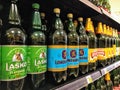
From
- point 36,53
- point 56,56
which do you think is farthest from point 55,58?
point 36,53

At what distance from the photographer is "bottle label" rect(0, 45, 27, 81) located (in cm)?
63

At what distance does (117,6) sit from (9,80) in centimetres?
394

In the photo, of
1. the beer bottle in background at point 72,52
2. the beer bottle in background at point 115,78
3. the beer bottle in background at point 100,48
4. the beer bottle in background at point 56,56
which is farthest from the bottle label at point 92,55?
the beer bottle in background at point 115,78

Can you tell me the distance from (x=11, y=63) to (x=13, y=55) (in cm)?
3

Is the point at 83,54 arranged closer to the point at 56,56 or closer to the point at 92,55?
the point at 92,55

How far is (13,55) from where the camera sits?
2.10 ft

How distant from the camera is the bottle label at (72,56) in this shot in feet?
3.10

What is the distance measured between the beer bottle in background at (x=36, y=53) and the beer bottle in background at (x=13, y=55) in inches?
2.6

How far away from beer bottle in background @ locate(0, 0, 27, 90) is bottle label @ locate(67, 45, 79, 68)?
32 cm

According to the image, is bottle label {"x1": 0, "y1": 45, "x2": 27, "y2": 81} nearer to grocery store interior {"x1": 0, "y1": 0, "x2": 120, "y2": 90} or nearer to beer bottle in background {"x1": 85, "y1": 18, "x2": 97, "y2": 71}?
grocery store interior {"x1": 0, "y1": 0, "x2": 120, "y2": 90}

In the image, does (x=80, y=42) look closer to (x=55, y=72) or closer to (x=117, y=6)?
(x=55, y=72)

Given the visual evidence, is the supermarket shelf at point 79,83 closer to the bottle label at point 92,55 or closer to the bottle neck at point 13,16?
the bottle label at point 92,55

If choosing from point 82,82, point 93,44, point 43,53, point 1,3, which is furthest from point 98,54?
point 1,3

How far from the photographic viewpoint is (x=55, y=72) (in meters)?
0.84
